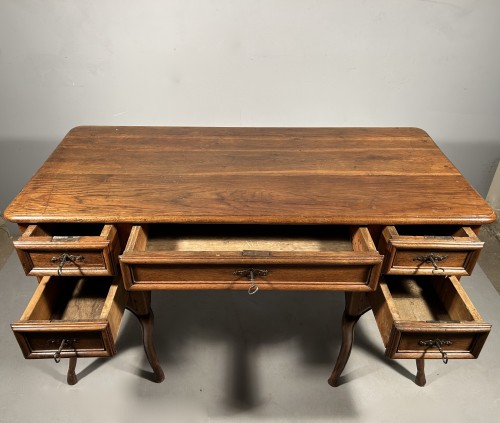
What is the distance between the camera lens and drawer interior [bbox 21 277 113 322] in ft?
4.18

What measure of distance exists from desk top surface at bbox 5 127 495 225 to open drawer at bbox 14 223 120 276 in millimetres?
50

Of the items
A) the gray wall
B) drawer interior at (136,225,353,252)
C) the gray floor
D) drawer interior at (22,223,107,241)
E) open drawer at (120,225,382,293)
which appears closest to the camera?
open drawer at (120,225,382,293)

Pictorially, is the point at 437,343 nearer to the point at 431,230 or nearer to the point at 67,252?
the point at 431,230

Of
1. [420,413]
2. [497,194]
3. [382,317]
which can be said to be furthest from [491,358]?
[497,194]

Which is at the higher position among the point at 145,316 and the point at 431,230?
the point at 431,230

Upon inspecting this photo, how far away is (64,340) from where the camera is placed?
1118mm

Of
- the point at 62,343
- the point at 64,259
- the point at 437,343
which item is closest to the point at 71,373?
the point at 62,343

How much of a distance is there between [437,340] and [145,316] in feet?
2.82

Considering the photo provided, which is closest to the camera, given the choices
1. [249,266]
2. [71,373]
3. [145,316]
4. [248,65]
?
[249,266]

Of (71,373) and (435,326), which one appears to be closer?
(435,326)

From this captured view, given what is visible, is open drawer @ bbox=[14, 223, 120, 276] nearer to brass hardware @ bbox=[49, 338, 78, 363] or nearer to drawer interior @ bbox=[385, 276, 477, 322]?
brass hardware @ bbox=[49, 338, 78, 363]

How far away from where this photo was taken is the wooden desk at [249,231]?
1090 mm

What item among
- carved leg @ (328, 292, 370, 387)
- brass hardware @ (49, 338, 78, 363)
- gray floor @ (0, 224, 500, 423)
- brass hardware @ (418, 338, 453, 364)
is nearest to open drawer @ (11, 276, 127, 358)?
brass hardware @ (49, 338, 78, 363)

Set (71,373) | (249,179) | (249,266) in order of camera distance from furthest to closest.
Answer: (71,373), (249,179), (249,266)
